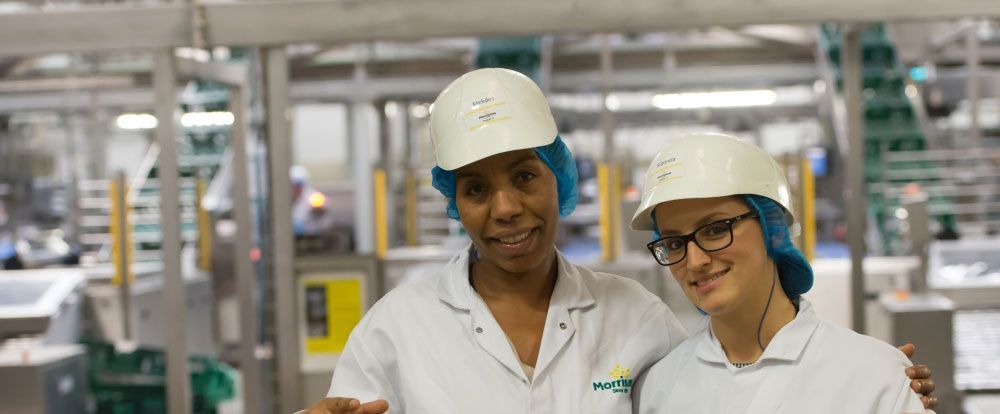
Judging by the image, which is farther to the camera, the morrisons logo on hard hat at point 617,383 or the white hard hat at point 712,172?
the morrisons logo on hard hat at point 617,383

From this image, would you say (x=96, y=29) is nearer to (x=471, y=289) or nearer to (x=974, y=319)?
(x=471, y=289)

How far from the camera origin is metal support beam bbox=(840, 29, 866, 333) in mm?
4027

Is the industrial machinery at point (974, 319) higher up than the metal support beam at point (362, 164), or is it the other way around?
the metal support beam at point (362, 164)

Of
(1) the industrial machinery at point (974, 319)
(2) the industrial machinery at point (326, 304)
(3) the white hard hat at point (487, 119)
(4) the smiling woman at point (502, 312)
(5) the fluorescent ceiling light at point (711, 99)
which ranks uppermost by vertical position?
(5) the fluorescent ceiling light at point (711, 99)

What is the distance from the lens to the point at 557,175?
188 centimetres

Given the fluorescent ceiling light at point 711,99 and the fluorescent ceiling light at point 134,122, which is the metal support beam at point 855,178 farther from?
the fluorescent ceiling light at point 134,122

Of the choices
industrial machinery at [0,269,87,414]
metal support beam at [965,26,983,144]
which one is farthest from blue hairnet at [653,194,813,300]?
metal support beam at [965,26,983,144]

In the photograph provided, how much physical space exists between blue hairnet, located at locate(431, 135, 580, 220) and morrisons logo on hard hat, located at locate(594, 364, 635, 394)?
1.13 feet

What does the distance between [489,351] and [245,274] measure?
3.29m

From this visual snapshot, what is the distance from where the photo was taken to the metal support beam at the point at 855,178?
403 cm

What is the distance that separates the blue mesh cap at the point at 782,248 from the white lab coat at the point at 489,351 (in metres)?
0.30

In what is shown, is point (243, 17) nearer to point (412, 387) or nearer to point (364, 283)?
point (364, 283)

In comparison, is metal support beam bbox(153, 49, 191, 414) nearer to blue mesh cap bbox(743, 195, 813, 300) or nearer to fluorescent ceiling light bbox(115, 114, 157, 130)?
blue mesh cap bbox(743, 195, 813, 300)

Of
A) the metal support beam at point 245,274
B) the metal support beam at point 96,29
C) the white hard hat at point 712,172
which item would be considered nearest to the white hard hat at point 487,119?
the white hard hat at point 712,172
